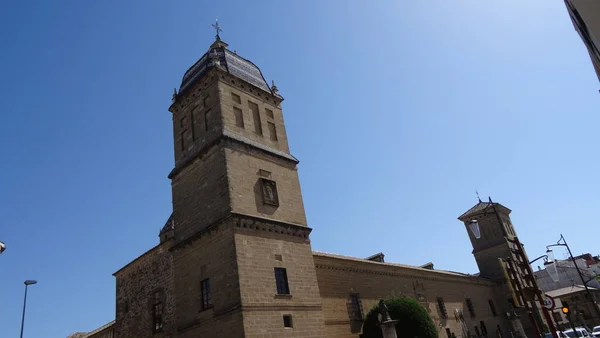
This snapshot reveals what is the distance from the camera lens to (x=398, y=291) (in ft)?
83.0

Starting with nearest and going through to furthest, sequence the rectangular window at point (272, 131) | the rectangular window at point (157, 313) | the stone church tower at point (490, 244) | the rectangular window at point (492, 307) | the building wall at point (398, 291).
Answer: the rectangular window at point (157, 313), the building wall at point (398, 291), the rectangular window at point (272, 131), the rectangular window at point (492, 307), the stone church tower at point (490, 244)

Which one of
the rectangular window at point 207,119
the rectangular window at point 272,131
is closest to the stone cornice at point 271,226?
the rectangular window at point 272,131

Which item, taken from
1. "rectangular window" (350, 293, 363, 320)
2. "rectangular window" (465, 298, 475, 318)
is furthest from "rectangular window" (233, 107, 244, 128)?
"rectangular window" (465, 298, 475, 318)

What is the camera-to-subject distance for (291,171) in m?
19.5

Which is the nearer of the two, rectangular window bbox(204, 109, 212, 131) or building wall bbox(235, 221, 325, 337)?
building wall bbox(235, 221, 325, 337)

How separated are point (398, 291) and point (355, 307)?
214 inches

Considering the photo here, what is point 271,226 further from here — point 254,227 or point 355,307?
point 355,307

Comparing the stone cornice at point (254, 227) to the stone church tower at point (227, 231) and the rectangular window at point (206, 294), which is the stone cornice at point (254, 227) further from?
the rectangular window at point (206, 294)

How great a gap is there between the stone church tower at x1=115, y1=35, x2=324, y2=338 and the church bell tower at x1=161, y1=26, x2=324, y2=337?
47 millimetres

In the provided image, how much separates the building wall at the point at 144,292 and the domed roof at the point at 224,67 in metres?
8.69

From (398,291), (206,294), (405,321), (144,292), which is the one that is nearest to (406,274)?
(398,291)

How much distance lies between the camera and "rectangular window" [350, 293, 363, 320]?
2069cm

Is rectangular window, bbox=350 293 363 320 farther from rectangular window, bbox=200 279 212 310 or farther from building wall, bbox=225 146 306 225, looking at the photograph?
rectangular window, bbox=200 279 212 310

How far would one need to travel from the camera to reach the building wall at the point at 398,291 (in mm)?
19875
